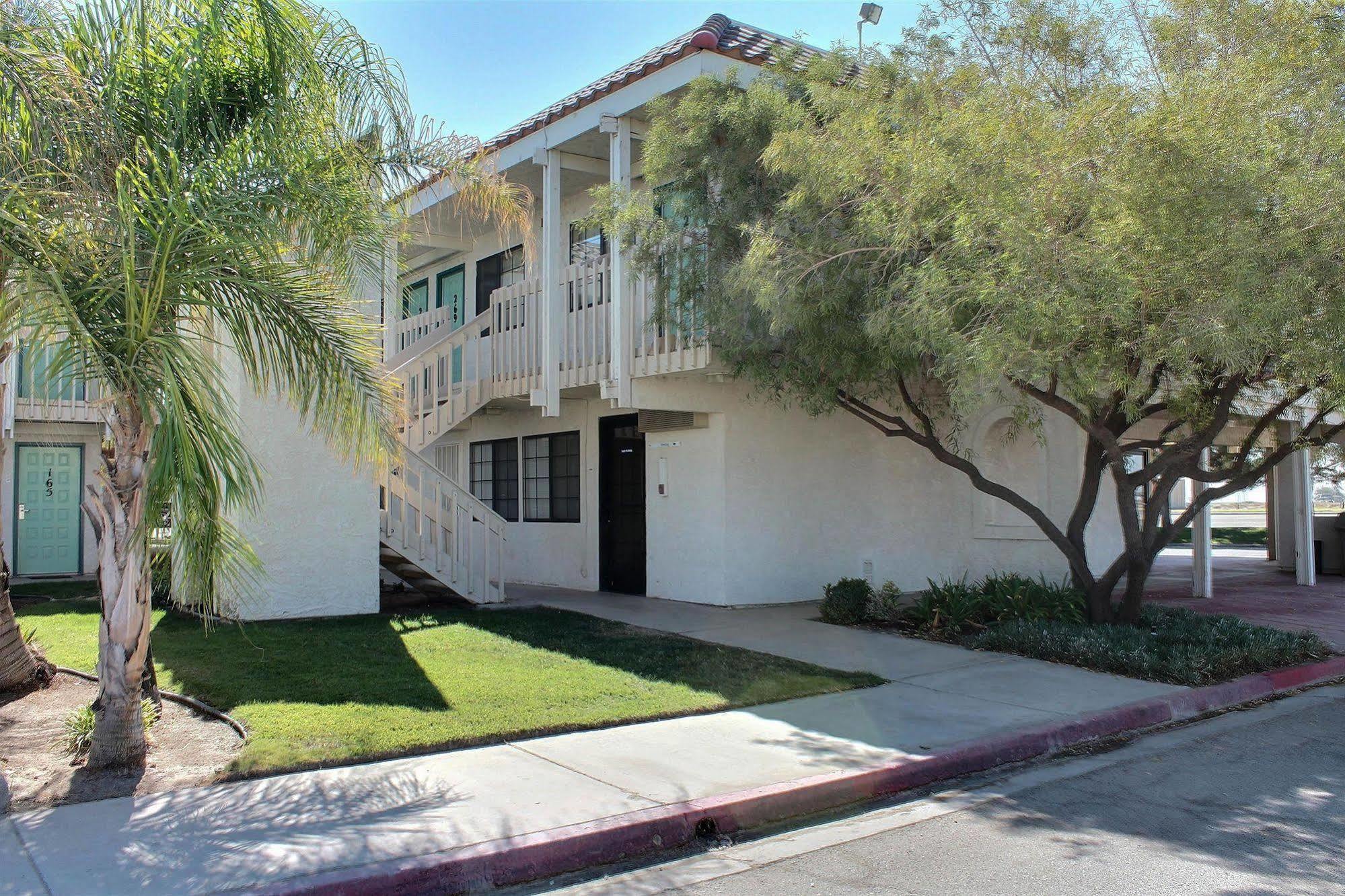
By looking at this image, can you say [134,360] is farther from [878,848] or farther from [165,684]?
[878,848]

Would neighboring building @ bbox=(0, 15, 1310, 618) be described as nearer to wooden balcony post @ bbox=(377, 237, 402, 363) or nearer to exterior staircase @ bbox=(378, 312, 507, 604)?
exterior staircase @ bbox=(378, 312, 507, 604)

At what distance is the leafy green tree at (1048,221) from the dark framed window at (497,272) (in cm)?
545

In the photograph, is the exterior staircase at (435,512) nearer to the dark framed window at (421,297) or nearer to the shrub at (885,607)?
the shrub at (885,607)

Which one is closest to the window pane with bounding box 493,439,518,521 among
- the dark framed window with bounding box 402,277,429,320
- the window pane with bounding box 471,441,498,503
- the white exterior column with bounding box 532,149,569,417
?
the window pane with bounding box 471,441,498,503

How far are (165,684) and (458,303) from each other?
11523 millimetres

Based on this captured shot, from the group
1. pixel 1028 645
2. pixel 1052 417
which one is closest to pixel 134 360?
pixel 1028 645

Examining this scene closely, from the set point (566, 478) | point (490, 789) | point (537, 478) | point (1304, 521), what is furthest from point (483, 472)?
point (1304, 521)

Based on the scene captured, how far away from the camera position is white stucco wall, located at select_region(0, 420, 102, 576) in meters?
17.1

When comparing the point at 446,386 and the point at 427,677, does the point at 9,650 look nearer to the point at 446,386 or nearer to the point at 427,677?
the point at 427,677

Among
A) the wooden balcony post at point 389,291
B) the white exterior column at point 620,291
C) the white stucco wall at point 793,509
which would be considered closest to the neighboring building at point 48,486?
the wooden balcony post at point 389,291

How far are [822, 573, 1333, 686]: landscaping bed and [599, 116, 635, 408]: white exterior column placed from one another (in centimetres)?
366

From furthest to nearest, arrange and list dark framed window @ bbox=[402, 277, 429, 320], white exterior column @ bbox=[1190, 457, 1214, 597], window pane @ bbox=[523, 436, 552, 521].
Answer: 1. dark framed window @ bbox=[402, 277, 429, 320]
2. window pane @ bbox=[523, 436, 552, 521]
3. white exterior column @ bbox=[1190, 457, 1214, 597]

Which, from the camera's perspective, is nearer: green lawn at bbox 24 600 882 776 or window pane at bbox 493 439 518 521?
green lawn at bbox 24 600 882 776

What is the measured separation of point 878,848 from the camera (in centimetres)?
512
